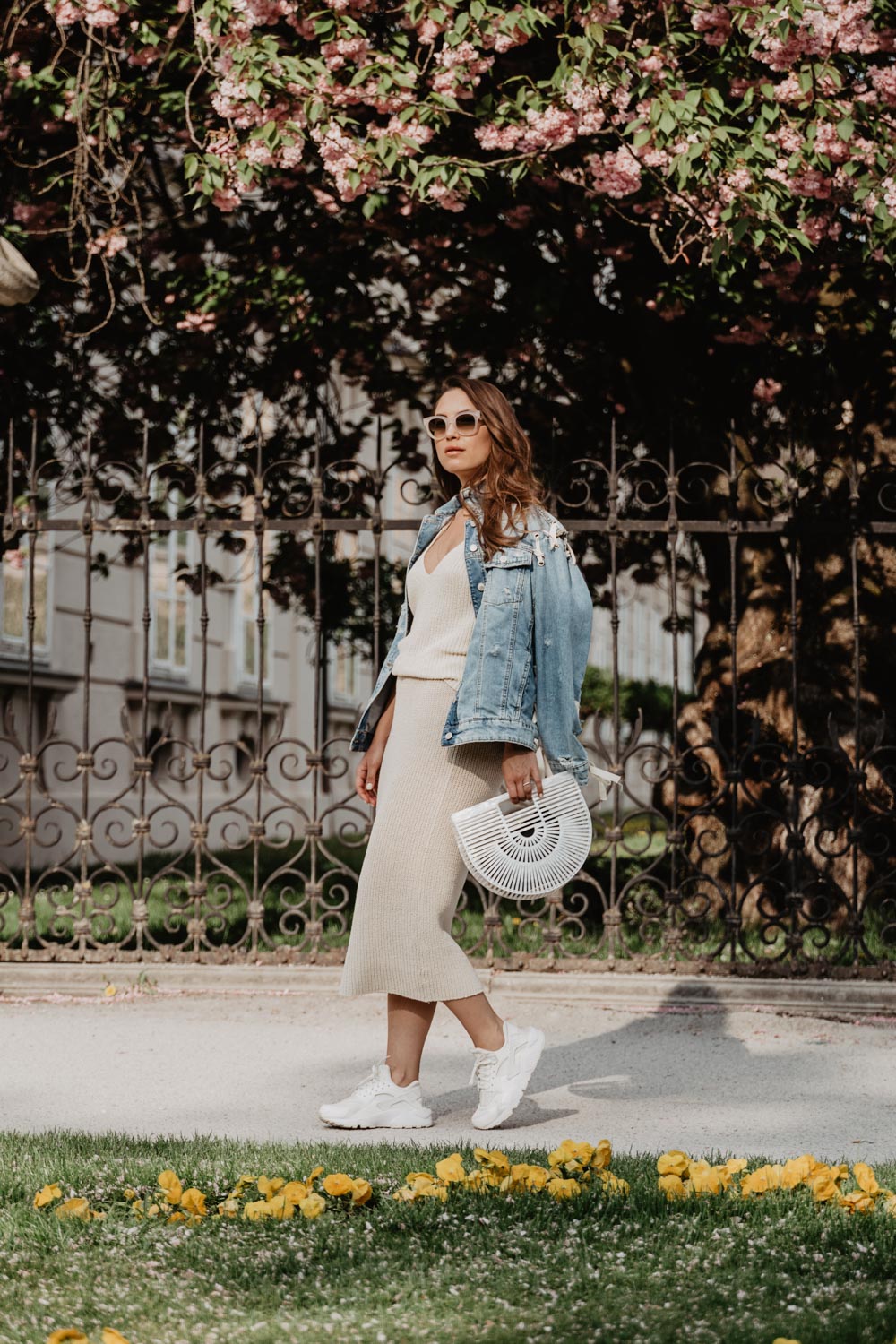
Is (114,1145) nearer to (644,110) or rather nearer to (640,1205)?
(640,1205)

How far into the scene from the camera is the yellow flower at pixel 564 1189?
3402 millimetres

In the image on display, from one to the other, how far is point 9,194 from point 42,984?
15.1 ft

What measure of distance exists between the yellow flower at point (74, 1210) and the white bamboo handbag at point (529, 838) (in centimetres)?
136

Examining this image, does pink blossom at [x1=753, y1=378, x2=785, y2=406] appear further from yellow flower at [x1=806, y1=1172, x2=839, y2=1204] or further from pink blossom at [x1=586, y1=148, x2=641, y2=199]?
yellow flower at [x1=806, y1=1172, x2=839, y2=1204]

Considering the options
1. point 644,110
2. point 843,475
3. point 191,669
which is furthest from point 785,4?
point 191,669

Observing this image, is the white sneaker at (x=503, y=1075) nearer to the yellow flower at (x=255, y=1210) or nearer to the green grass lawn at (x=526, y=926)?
the yellow flower at (x=255, y=1210)

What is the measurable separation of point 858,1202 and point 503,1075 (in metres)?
1.31

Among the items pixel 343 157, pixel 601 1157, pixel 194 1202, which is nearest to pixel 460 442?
pixel 601 1157

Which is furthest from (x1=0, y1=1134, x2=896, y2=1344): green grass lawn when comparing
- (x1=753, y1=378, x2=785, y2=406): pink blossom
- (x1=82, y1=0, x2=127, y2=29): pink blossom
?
(x1=753, y1=378, x2=785, y2=406): pink blossom

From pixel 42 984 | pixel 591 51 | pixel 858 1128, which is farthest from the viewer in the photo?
pixel 42 984

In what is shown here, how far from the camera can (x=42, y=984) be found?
7312 millimetres

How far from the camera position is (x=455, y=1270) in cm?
295

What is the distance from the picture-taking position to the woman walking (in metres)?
4.34

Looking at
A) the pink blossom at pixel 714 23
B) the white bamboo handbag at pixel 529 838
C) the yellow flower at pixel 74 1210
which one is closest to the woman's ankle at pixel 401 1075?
the white bamboo handbag at pixel 529 838
